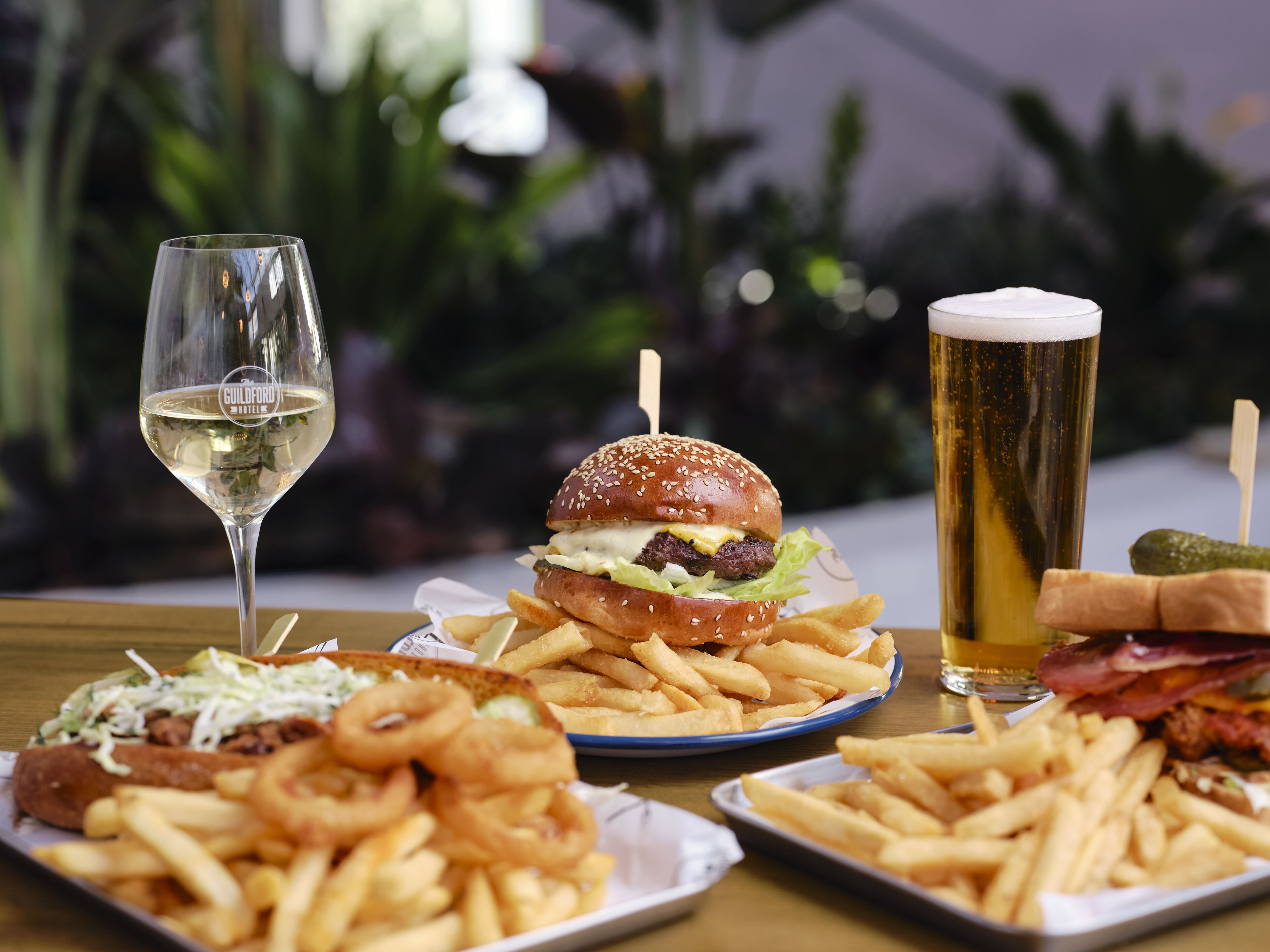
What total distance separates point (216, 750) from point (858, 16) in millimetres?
10182

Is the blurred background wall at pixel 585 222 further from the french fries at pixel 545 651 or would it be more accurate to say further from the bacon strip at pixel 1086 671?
the bacon strip at pixel 1086 671

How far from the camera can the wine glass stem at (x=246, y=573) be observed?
5.06 ft

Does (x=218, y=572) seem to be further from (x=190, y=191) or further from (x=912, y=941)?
(x=912, y=941)

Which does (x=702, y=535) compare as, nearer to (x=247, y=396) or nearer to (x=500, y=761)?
(x=247, y=396)

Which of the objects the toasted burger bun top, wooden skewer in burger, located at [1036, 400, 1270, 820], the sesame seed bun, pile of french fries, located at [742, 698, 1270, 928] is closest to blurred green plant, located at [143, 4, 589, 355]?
the toasted burger bun top

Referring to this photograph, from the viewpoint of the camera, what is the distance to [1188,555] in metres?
1.49

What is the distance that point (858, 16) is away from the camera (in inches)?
403

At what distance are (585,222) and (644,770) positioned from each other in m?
8.63

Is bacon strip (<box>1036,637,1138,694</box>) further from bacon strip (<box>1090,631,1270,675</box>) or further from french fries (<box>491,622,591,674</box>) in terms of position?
french fries (<box>491,622,591,674</box>)

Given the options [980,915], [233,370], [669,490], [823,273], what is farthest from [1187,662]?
[823,273]

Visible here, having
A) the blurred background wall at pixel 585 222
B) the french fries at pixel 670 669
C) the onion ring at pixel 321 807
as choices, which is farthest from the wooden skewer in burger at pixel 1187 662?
the blurred background wall at pixel 585 222

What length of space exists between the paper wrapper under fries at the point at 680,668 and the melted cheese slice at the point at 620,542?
0.10m

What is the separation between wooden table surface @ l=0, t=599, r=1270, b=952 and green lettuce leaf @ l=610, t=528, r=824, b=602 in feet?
0.72

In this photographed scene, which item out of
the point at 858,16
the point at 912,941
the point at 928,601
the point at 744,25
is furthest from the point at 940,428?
the point at 858,16
